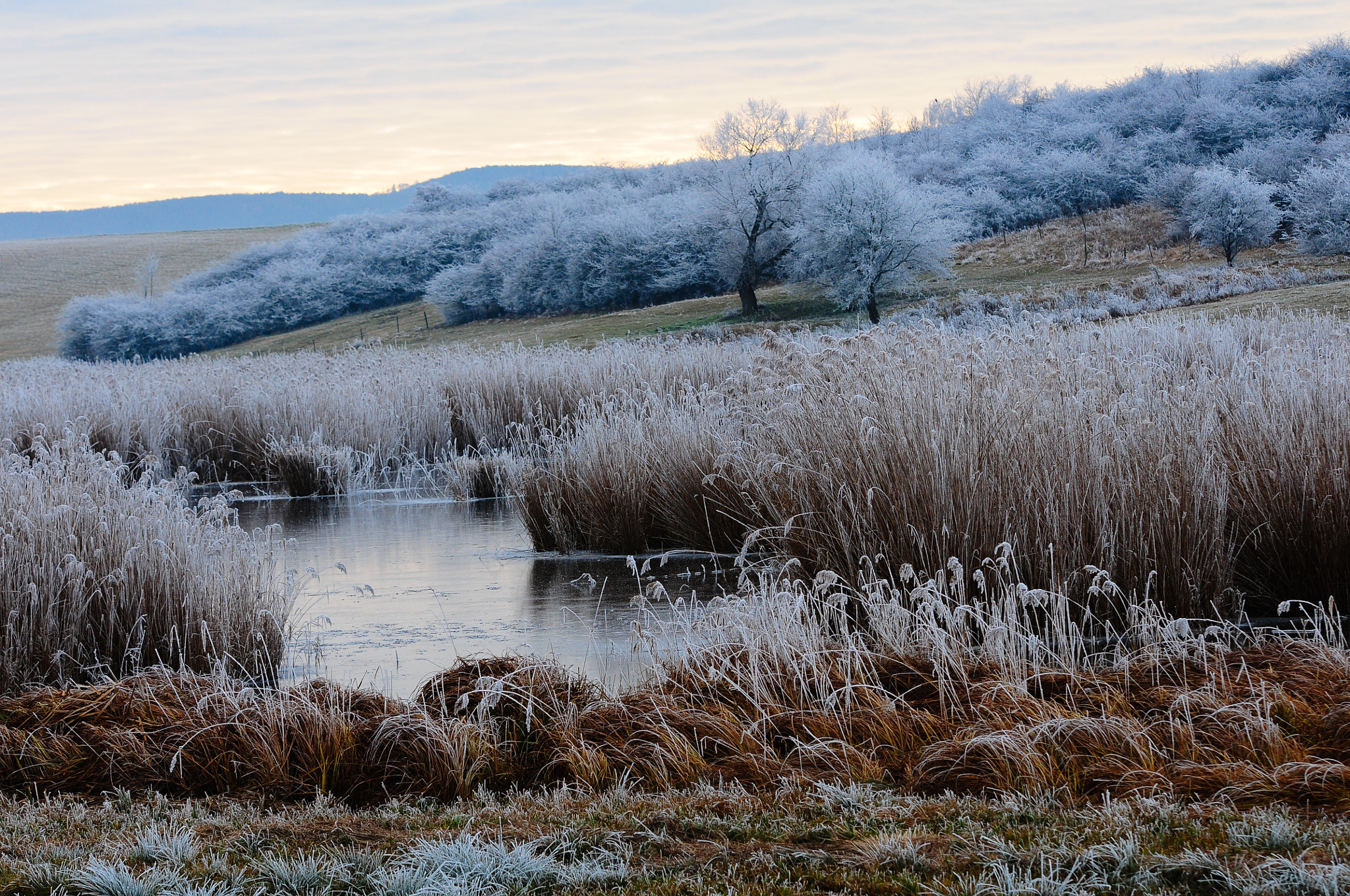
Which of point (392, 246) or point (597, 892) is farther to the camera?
point (392, 246)

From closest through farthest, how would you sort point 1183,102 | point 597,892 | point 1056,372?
point 597,892, point 1056,372, point 1183,102

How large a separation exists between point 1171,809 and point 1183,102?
5834cm

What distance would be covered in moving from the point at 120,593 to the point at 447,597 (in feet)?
7.64

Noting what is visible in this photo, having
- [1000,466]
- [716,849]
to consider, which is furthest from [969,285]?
[716,849]

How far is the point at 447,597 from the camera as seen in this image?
757cm

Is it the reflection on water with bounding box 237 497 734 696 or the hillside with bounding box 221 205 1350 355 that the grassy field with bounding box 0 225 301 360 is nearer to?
the hillside with bounding box 221 205 1350 355

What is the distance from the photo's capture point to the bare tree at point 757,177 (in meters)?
44.4

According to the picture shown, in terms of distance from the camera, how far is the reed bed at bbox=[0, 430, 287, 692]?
5363 millimetres

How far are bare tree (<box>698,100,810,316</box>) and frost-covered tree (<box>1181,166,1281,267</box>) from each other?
1404cm

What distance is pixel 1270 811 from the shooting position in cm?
311

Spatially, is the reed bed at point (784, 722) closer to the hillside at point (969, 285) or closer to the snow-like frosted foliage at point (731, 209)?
the hillside at point (969, 285)

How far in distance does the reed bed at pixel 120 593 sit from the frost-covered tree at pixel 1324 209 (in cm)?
3536

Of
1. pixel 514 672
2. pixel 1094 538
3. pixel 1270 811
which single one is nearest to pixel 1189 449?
pixel 1094 538

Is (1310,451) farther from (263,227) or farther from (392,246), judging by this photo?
(263,227)
